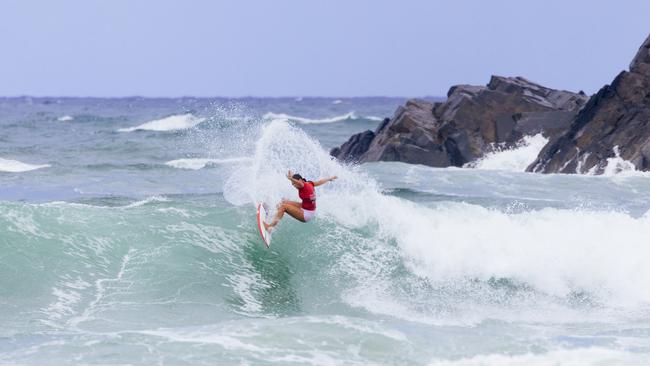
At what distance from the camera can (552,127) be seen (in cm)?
3484

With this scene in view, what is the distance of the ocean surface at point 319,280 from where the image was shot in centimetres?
1239

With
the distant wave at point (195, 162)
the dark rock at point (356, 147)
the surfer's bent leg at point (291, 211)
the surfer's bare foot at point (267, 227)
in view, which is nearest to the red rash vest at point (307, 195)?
the surfer's bent leg at point (291, 211)

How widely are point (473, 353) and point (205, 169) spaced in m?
25.0

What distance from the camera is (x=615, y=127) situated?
30.6m

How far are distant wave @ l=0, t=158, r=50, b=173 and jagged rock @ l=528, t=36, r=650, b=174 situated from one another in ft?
58.1

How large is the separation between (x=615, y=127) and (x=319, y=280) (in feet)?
52.5

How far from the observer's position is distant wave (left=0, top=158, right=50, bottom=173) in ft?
115

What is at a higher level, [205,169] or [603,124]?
[603,124]

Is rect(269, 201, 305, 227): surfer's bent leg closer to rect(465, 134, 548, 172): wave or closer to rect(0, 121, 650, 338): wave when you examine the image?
rect(0, 121, 650, 338): wave

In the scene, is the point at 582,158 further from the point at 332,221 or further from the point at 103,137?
the point at 103,137

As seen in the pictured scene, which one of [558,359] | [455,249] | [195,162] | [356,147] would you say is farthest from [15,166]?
[558,359]

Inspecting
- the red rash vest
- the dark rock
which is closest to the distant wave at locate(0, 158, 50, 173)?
the dark rock

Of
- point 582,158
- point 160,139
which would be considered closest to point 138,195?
point 582,158

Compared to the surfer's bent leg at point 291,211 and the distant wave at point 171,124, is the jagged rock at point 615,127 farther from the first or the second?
the distant wave at point 171,124
